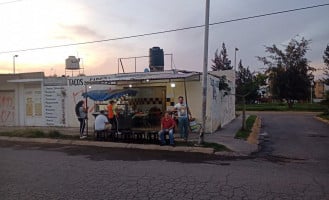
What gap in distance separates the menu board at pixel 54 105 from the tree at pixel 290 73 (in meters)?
36.4

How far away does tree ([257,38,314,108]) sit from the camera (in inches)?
2031

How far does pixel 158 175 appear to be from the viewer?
8664 mm

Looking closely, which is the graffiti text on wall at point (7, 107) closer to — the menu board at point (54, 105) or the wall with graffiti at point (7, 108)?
the wall with graffiti at point (7, 108)

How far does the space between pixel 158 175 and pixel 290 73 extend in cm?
4715

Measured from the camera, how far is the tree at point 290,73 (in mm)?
51594

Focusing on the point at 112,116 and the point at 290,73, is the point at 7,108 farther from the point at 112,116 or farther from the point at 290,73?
the point at 290,73

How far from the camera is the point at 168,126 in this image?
1445 cm

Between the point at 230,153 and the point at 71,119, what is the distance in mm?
12730

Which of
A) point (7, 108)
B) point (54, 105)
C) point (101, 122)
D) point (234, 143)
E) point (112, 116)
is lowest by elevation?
point (234, 143)

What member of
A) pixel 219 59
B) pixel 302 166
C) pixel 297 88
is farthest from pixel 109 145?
pixel 219 59

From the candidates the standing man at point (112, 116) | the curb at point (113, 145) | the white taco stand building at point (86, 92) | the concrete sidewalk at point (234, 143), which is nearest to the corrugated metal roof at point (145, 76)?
the white taco stand building at point (86, 92)

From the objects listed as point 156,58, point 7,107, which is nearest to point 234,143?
point 156,58

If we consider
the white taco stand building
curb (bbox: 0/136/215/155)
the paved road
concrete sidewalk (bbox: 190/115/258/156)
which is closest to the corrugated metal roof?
the white taco stand building

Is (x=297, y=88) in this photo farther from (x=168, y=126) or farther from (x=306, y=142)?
(x=168, y=126)
